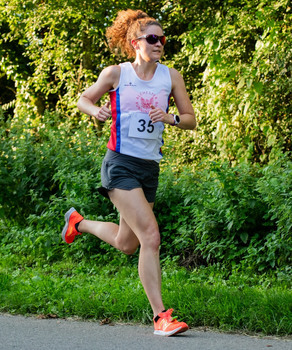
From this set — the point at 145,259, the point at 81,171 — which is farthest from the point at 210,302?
the point at 81,171

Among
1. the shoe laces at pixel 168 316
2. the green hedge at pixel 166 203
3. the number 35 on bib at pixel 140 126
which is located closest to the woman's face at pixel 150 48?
the number 35 on bib at pixel 140 126

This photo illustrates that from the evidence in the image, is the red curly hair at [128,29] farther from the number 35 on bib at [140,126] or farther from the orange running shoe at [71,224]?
the orange running shoe at [71,224]

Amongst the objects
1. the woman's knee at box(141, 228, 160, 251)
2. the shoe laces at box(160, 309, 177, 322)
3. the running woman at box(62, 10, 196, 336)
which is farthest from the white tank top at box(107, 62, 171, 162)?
the shoe laces at box(160, 309, 177, 322)

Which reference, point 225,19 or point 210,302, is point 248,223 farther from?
point 225,19

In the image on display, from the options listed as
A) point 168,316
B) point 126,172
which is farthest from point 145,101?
point 168,316

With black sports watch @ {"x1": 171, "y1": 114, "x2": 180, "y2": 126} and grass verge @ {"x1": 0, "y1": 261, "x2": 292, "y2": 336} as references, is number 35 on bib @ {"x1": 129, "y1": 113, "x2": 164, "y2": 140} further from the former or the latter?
grass verge @ {"x1": 0, "y1": 261, "x2": 292, "y2": 336}

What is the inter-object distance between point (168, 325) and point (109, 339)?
38cm

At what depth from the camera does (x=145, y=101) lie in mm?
4246

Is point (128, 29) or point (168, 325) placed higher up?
point (128, 29)

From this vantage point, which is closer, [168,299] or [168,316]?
[168,316]

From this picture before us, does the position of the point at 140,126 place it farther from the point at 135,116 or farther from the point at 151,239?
the point at 151,239

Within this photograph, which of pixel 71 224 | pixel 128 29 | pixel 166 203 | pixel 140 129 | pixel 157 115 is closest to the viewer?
pixel 157 115

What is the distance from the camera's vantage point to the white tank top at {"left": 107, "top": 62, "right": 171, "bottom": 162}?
4.21m

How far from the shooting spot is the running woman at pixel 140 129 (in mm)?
4109
